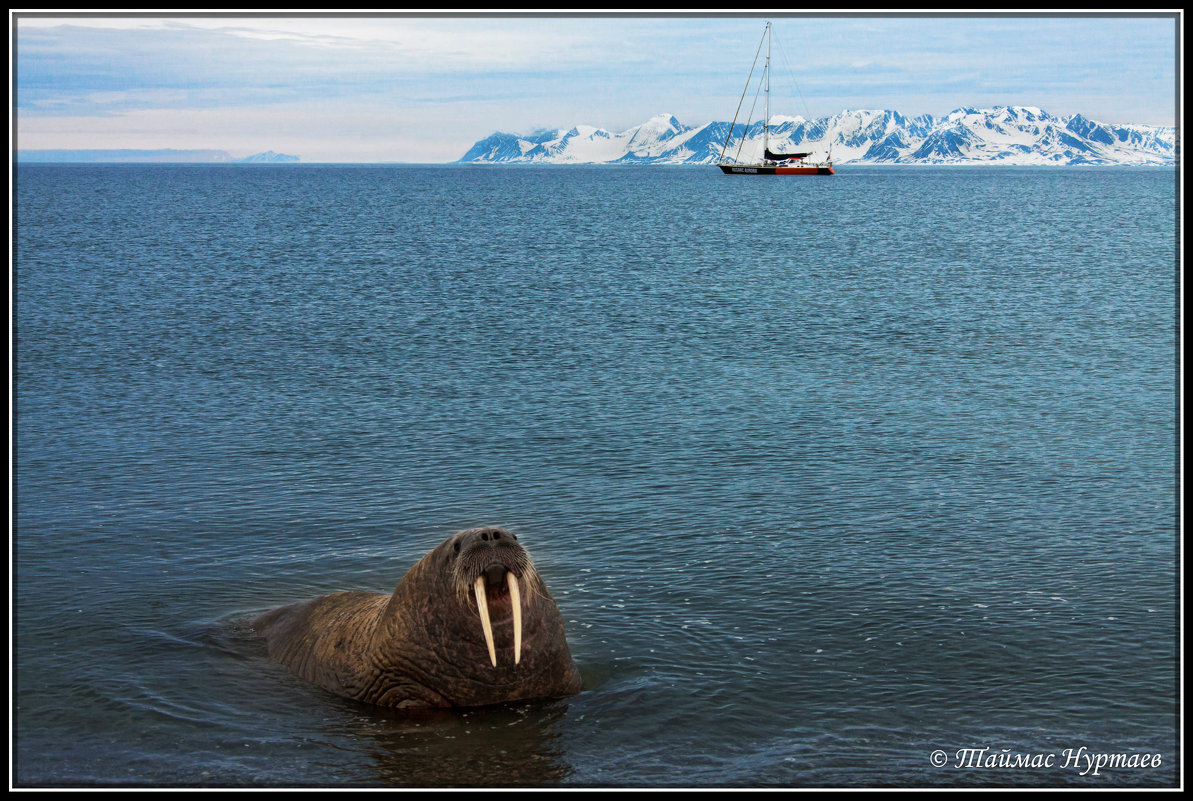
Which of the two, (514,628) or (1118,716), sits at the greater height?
(514,628)

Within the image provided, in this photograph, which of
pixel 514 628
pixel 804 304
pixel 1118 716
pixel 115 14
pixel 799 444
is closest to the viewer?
pixel 514 628

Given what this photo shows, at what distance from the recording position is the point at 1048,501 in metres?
21.4

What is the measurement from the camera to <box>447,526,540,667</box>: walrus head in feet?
34.6

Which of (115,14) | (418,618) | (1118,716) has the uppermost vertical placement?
(115,14)

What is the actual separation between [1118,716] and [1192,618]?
305 centimetres

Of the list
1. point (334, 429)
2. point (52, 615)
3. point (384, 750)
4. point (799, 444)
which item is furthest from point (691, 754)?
point (334, 429)

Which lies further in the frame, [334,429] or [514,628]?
[334,429]

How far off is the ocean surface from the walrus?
26 cm

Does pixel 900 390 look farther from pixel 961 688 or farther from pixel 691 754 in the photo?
A: pixel 691 754

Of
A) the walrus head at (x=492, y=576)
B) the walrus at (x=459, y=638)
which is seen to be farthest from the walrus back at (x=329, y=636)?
the walrus head at (x=492, y=576)

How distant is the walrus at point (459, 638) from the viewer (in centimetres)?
1078

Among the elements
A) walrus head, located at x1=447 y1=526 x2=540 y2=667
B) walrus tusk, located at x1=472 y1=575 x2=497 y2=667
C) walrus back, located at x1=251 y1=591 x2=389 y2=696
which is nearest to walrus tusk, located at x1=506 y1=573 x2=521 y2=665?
walrus head, located at x1=447 y1=526 x2=540 y2=667

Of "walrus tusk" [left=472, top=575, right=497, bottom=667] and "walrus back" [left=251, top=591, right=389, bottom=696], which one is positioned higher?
"walrus tusk" [left=472, top=575, right=497, bottom=667]

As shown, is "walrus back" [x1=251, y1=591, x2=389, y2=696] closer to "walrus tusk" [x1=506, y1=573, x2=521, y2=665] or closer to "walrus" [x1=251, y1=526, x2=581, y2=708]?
"walrus" [x1=251, y1=526, x2=581, y2=708]
